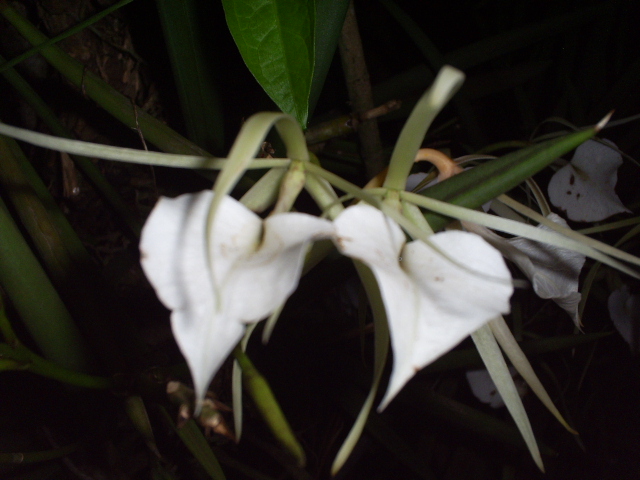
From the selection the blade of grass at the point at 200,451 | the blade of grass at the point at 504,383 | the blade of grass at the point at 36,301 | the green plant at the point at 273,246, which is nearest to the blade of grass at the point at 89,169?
the green plant at the point at 273,246

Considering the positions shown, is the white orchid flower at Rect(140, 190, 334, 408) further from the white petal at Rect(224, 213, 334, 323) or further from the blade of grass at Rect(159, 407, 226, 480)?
the blade of grass at Rect(159, 407, 226, 480)

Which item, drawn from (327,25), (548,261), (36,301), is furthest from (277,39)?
(36,301)

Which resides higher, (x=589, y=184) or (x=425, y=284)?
(x=425, y=284)

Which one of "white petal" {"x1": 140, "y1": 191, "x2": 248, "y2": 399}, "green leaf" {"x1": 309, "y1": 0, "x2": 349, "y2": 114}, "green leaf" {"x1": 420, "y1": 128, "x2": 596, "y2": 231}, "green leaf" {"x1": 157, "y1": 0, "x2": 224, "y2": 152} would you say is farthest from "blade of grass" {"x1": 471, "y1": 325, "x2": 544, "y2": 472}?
"green leaf" {"x1": 157, "y1": 0, "x2": 224, "y2": 152}

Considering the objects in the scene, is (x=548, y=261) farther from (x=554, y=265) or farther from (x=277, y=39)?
(x=277, y=39)

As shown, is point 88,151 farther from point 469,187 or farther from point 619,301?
point 619,301

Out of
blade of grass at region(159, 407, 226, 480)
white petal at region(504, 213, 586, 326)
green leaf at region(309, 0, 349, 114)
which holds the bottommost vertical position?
blade of grass at region(159, 407, 226, 480)
